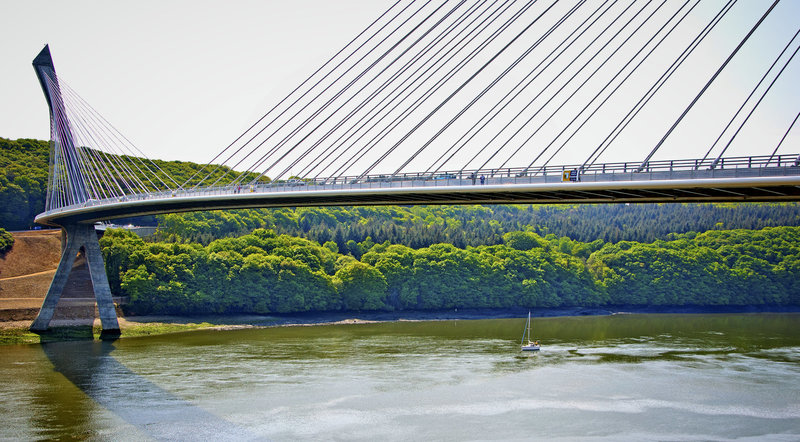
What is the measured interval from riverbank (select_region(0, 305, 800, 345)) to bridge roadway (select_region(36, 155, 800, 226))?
16051 millimetres

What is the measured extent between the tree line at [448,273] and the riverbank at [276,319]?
1.20 metres

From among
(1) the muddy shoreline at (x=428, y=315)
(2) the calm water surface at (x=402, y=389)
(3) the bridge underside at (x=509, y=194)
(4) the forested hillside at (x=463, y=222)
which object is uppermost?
(3) the bridge underside at (x=509, y=194)

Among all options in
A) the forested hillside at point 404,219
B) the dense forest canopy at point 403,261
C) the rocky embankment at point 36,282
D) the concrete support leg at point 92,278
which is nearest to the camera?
the concrete support leg at point 92,278

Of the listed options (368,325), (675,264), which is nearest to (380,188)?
(368,325)

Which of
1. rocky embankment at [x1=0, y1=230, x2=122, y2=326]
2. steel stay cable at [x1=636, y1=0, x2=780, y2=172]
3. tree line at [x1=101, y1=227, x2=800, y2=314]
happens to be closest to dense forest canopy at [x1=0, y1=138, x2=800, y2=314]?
tree line at [x1=101, y1=227, x2=800, y2=314]

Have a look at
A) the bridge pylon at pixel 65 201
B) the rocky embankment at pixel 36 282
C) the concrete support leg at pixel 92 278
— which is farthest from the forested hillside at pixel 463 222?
the concrete support leg at pixel 92 278

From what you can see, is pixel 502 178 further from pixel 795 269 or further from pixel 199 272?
pixel 795 269

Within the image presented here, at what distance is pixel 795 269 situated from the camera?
84.6 m

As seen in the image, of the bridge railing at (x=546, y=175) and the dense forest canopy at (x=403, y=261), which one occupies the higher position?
the bridge railing at (x=546, y=175)

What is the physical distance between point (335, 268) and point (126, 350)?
3111cm

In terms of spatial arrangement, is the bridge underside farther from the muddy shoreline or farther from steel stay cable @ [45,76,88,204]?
the muddy shoreline

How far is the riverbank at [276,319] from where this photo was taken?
166 ft

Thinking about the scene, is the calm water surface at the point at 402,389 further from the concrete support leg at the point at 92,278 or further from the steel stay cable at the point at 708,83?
the steel stay cable at the point at 708,83

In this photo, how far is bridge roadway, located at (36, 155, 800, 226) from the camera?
2239 centimetres
